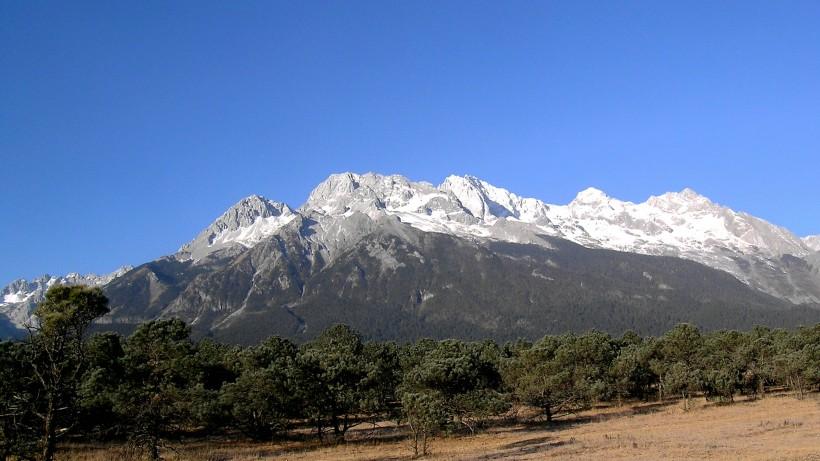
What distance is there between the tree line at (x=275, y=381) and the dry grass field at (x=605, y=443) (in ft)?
6.46

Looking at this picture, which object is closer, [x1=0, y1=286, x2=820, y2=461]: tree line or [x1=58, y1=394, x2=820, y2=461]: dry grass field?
[x1=0, y1=286, x2=820, y2=461]: tree line

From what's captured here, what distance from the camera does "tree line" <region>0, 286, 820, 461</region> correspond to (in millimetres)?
24094

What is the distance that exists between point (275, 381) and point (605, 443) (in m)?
25.4

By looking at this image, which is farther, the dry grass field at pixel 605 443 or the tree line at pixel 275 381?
the dry grass field at pixel 605 443

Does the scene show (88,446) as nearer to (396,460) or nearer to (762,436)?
(396,460)

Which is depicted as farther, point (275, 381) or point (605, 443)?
point (275, 381)

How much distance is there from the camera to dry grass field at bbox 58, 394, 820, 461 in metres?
34.2

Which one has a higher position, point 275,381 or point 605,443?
point 275,381

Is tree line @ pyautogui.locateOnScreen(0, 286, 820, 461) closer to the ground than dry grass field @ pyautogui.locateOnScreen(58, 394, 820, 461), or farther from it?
farther from it

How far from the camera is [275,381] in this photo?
157 ft

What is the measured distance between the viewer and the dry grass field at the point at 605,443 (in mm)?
34188

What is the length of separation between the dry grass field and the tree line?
1969 millimetres

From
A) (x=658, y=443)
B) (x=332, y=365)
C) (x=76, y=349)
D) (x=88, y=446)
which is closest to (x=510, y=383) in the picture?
(x=332, y=365)

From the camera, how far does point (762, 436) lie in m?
39.8
